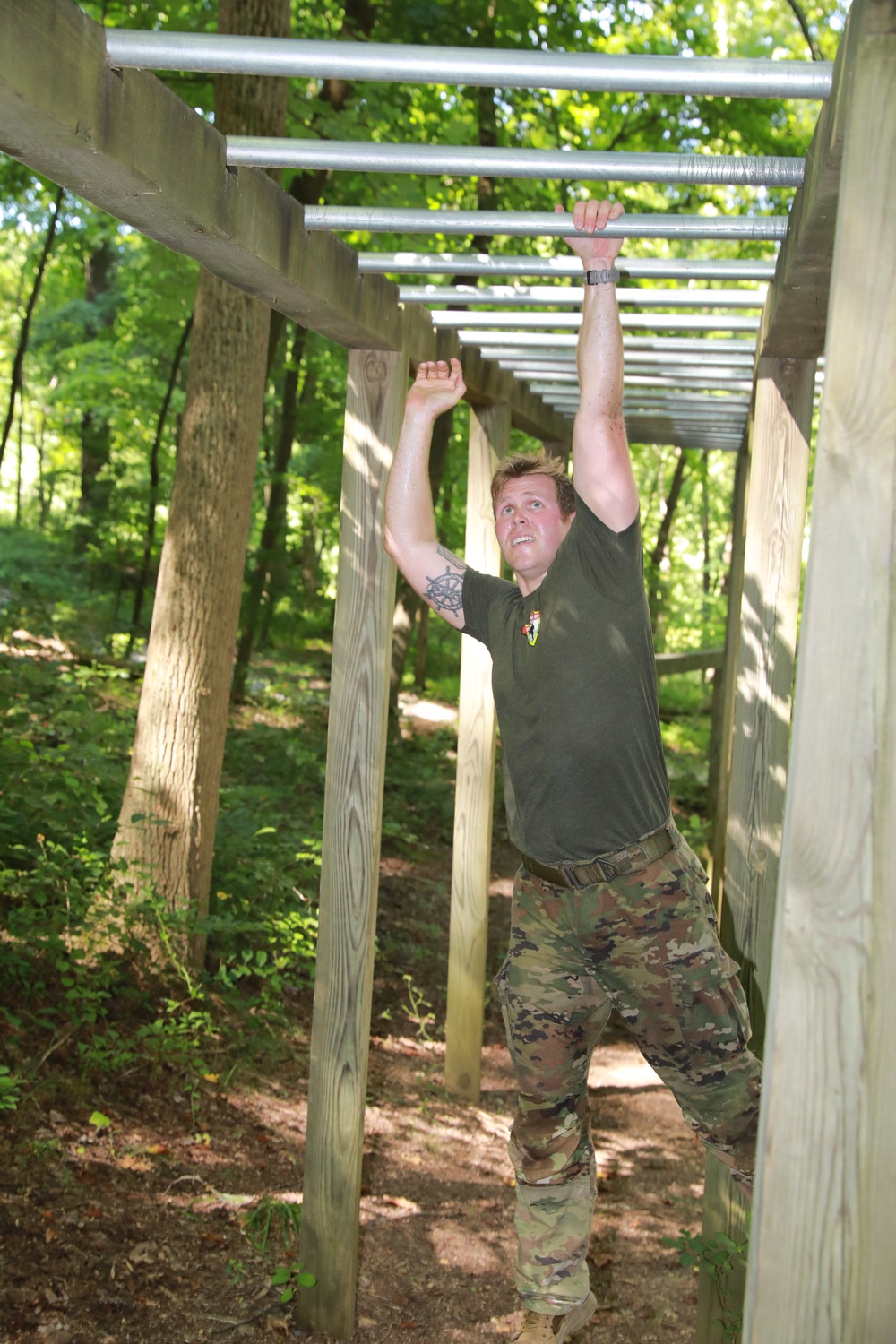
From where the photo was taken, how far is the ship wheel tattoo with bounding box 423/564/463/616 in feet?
11.6

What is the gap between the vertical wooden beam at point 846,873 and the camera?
1502 mm

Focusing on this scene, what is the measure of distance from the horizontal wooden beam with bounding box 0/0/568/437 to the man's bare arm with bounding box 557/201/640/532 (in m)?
0.79

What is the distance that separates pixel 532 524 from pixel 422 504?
1.39 ft

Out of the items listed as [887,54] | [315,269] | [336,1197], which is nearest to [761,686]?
[315,269]

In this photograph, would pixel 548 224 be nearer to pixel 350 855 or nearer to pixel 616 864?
pixel 616 864

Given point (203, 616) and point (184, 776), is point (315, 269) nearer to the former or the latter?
point (203, 616)

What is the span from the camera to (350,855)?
3943 millimetres

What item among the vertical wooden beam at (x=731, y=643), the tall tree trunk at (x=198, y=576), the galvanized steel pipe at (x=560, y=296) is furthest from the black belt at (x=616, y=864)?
the vertical wooden beam at (x=731, y=643)

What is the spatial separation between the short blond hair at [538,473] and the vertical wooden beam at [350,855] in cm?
68

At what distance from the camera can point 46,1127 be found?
447 centimetres

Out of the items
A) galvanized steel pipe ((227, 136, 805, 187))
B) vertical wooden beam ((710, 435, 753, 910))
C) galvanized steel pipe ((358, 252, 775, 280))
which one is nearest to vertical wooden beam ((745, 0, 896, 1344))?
galvanized steel pipe ((227, 136, 805, 187))

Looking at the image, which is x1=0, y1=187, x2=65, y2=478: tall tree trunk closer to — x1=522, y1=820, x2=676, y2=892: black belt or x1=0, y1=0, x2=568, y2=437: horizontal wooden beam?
x1=0, y1=0, x2=568, y2=437: horizontal wooden beam

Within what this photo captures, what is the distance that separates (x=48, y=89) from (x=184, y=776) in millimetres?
4234

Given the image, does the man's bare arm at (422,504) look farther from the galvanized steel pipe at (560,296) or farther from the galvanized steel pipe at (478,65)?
the galvanized steel pipe at (478,65)
